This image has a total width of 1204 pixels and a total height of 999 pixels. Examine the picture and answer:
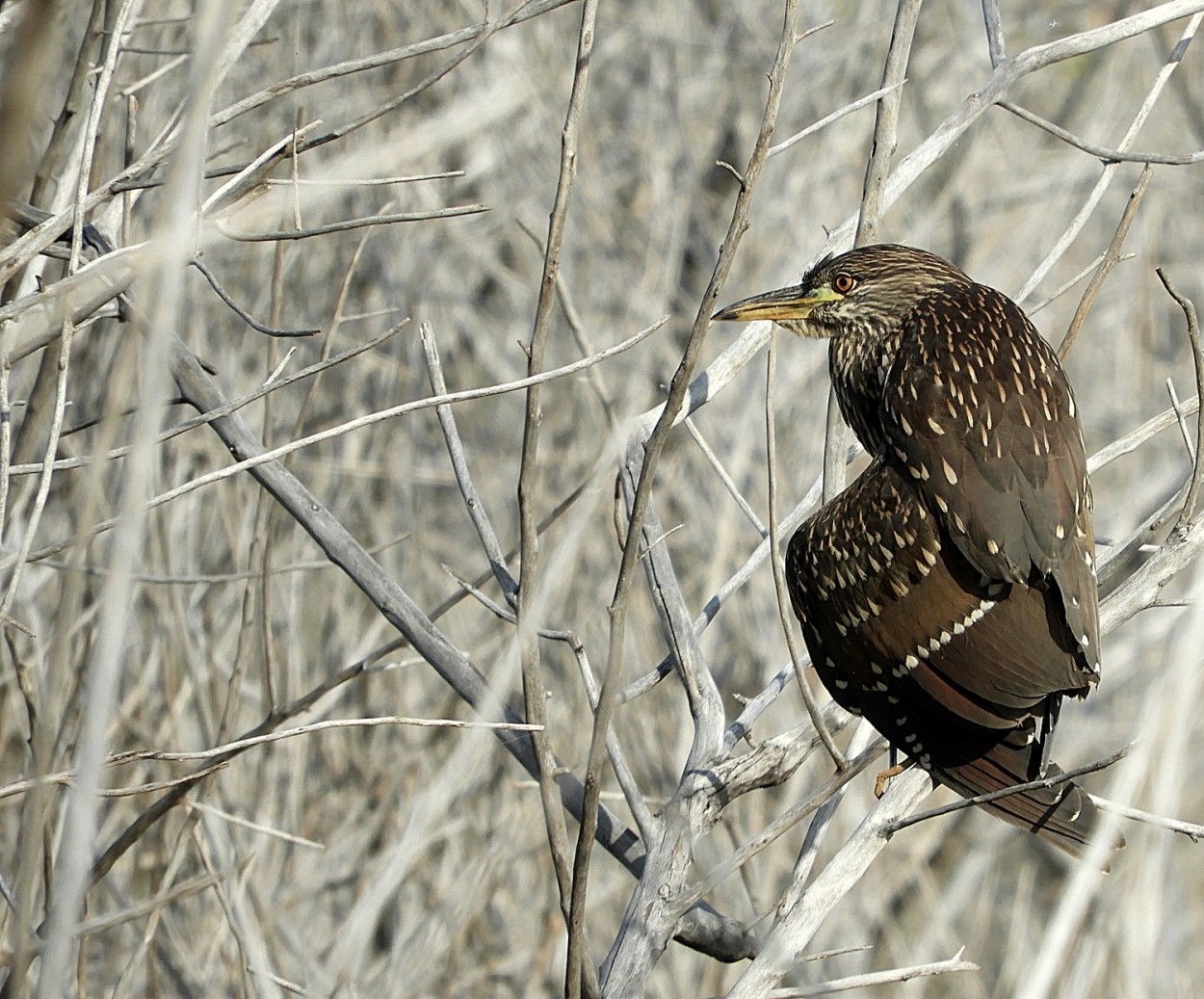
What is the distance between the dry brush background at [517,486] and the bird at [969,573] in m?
0.21

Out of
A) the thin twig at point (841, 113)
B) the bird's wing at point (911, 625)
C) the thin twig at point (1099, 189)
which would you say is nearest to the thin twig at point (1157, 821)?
the bird's wing at point (911, 625)

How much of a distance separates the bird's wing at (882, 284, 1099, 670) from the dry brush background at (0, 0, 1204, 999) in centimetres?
18

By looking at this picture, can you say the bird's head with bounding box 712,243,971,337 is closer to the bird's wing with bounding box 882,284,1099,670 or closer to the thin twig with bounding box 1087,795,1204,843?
the bird's wing with bounding box 882,284,1099,670

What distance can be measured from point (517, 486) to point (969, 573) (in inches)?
41.7

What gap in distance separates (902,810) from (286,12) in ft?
13.1

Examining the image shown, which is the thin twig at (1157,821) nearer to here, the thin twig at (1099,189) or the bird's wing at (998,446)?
the bird's wing at (998,446)

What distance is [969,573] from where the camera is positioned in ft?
10.4

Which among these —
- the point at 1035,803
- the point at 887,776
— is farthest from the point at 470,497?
the point at 1035,803

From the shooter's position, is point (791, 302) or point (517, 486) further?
point (791, 302)

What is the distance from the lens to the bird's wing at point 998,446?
118 inches

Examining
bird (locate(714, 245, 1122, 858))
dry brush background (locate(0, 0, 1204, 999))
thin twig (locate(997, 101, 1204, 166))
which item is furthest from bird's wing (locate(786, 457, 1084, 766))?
thin twig (locate(997, 101, 1204, 166))

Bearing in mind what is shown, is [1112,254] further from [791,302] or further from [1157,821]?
[1157,821]

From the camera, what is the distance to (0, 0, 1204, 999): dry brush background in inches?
120

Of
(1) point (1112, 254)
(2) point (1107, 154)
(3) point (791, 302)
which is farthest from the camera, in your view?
(3) point (791, 302)
